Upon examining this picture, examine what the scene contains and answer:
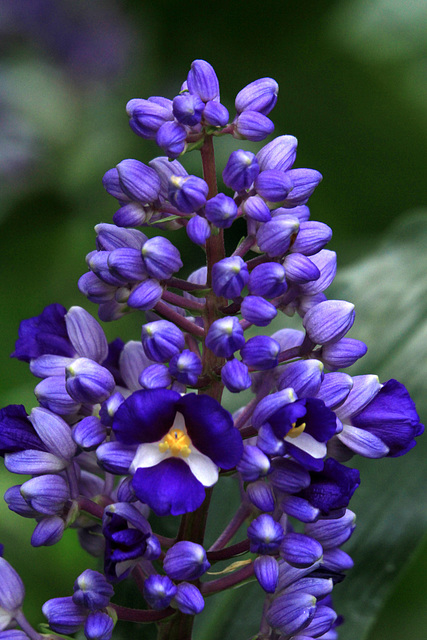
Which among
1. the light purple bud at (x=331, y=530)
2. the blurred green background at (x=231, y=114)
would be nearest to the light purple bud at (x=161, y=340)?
the light purple bud at (x=331, y=530)

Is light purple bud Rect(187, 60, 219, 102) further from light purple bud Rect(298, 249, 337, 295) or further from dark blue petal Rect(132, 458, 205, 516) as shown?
dark blue petal Rect(132, 458, 205, 516)

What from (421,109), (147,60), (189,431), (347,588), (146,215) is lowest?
(347,588)

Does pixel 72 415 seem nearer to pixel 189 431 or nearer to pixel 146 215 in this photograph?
pixel 189 431

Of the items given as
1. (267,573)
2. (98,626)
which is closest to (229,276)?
Answer: (267,573)

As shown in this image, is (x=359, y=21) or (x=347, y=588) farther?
(x=359, y=21)

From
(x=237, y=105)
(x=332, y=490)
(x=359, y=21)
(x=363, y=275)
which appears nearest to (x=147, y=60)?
(x=359, y=21)

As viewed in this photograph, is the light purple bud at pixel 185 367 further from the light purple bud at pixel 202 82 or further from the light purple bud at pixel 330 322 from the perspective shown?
the light purple bud at pixel 202 82
